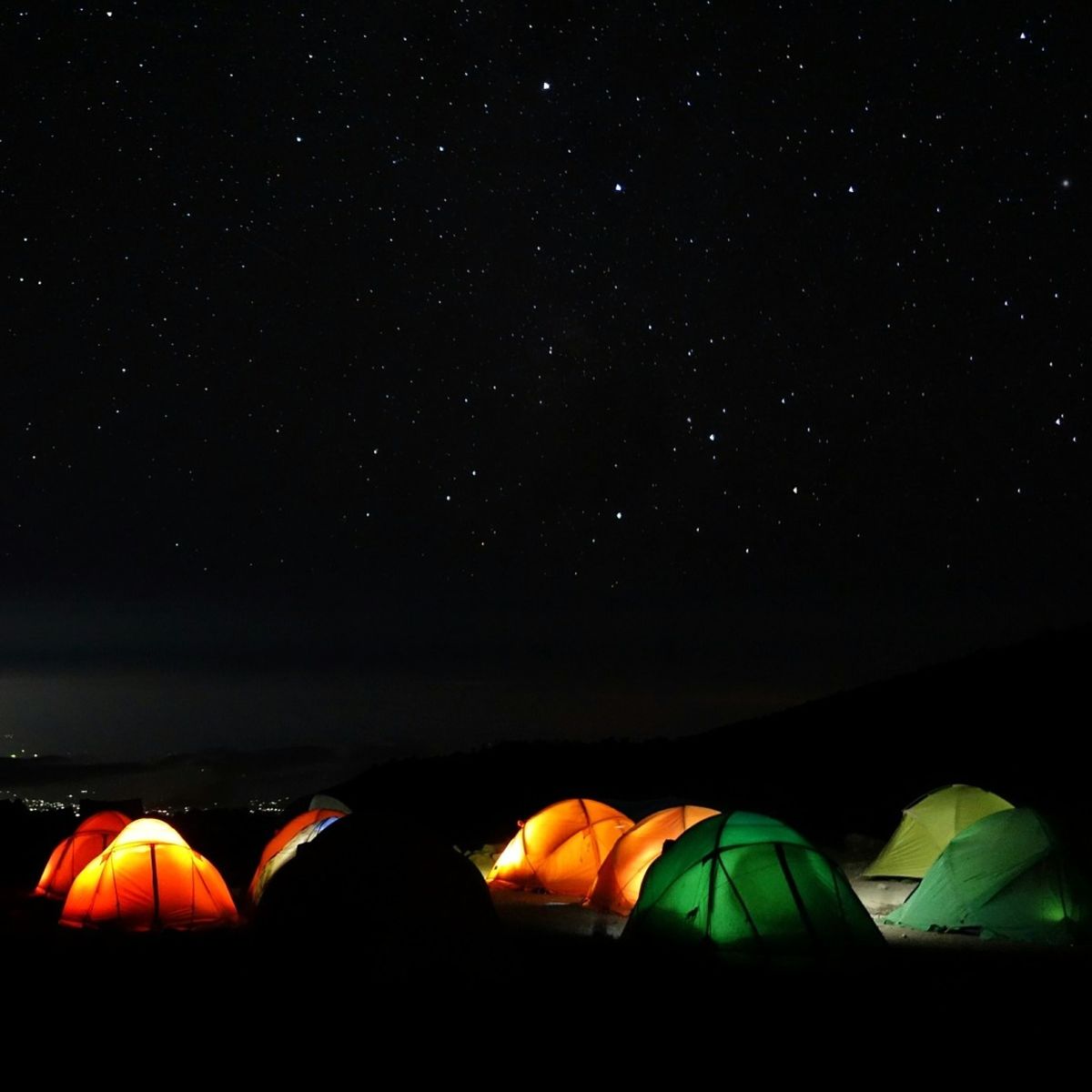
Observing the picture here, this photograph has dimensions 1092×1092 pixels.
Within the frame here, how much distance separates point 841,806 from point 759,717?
25.0 m

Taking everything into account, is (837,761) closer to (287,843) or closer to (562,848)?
(562,848)

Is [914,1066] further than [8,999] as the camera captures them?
No

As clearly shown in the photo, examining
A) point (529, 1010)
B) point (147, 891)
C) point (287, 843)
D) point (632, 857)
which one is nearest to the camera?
point (529, 1010)

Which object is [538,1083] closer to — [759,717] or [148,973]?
[148,973]

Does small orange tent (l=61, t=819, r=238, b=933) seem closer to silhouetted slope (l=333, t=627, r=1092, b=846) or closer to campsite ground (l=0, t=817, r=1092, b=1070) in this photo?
campsite ground (l=0, t=817, r=1092, b=1070)

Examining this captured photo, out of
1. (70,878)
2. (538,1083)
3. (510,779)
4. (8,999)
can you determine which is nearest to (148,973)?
(8,999)

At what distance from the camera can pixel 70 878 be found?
17.8 m

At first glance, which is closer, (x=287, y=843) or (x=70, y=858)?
(x=287, y=843)

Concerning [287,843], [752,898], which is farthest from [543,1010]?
[287,843]

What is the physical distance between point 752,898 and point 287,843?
29.3 feet

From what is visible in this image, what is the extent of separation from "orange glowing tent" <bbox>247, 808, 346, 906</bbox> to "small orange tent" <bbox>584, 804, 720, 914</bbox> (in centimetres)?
412

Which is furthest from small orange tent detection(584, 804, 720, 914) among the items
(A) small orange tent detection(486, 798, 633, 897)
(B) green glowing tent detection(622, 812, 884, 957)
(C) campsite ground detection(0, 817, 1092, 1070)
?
(B) green glowing tent detection(622, 812, 884, 957)

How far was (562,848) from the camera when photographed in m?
17.8

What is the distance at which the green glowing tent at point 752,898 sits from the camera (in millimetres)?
10961
